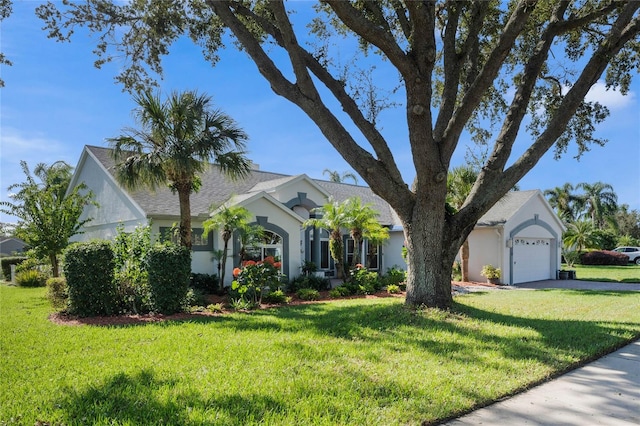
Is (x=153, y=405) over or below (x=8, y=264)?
over

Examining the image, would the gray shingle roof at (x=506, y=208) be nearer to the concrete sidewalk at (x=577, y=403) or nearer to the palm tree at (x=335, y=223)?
the palm tree at (x=335, y=223)

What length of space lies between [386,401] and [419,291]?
510 centimetres

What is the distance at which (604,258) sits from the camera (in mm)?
36969

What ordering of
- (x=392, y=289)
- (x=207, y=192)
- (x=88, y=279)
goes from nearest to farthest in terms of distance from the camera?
(x=88, y=279)
(x=392, y=289)
(x=207, y=192)

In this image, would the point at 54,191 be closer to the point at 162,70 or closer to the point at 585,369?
the point at 162,70

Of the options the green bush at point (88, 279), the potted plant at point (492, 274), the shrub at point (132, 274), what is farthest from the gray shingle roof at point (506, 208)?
the green bush at point (88, 279)

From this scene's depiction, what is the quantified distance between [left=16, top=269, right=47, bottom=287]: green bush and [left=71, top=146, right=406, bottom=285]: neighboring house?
269 centimetres

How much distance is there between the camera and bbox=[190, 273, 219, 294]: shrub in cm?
1570

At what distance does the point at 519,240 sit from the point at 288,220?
42.8 ft

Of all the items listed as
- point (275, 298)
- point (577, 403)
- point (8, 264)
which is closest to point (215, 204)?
point (275, 298)

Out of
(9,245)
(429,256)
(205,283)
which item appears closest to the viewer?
(429,256)

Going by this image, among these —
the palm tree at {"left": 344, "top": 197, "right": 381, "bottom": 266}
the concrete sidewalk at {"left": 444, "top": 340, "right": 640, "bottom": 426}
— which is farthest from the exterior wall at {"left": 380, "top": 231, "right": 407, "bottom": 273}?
the concrete sidewalk at {"left": 444, "top": 340, "right": 640, "bottom": 426}

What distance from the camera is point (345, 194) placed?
27484mm

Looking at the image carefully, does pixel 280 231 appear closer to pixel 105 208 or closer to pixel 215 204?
pixel 215 204
